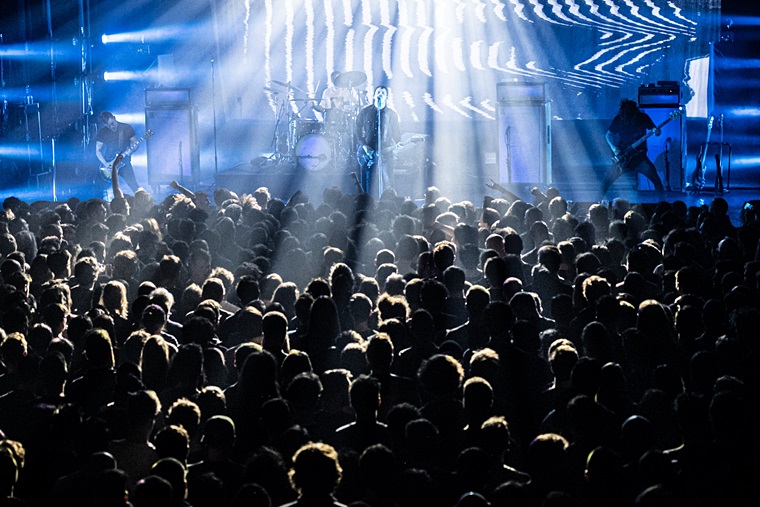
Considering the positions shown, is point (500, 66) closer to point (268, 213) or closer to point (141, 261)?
point (268, 213)

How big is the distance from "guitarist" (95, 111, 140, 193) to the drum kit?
260 centimetres

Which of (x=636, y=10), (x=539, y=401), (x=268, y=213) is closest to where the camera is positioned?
(x=539, y=401)

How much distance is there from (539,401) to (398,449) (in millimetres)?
961

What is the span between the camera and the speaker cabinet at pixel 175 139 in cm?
1484

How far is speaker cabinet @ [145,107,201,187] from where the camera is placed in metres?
14.8

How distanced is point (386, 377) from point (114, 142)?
10.9 m

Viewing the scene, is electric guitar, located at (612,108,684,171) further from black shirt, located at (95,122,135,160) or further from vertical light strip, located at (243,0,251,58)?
vertical light strip, located at (243,0,251,58)

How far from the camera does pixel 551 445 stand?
349 centimetres

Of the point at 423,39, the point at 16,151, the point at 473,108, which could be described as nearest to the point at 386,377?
the point at 16,151

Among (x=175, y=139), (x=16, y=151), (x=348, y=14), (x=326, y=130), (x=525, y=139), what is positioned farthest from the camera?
(x=348, y=14)

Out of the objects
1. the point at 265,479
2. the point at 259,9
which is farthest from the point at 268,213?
the point at 259,9

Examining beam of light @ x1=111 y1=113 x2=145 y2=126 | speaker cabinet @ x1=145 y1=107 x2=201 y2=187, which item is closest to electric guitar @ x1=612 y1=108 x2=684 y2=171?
speaker cabinet @ x1=145 y1=107 x2=201 y2=187

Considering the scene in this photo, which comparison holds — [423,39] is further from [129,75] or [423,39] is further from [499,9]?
[129,75]

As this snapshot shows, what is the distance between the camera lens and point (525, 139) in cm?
1295
